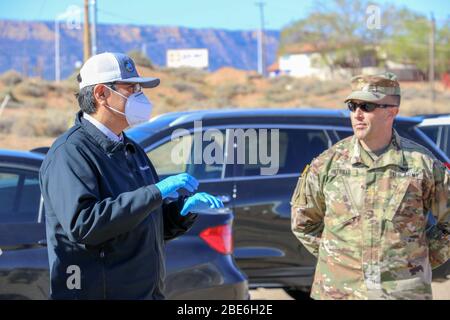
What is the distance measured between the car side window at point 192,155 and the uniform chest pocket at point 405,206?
3.26m

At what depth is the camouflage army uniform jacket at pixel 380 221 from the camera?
3.39 m

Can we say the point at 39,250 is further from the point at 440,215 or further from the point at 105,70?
the point at 440,215

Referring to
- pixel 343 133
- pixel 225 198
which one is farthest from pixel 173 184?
pixel 343 133

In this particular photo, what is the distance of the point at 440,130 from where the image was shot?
811cm

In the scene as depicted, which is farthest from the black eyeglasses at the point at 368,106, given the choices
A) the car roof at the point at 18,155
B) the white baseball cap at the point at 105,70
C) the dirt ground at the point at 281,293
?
the dirt ground at the point at 281,293

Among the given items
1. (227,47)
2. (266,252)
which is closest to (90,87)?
(266,252)

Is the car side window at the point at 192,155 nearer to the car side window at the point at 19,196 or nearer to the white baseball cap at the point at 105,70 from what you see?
the car side window at the point at 19,196

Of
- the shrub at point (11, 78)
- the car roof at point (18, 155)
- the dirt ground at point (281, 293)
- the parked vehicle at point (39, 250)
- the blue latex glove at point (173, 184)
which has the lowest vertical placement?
the dirt ground at point (281, 293)

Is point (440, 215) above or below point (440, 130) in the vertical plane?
above

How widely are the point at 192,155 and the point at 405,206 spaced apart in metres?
3.46

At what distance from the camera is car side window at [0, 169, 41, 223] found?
4.89 metres

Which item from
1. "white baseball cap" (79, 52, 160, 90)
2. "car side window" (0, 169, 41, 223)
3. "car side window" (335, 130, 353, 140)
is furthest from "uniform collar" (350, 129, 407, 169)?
"car side window" (335, 130, 353, 140)

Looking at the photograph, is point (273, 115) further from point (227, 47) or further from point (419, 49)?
→ point (227, 47)

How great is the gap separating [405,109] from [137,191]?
1486 inches
